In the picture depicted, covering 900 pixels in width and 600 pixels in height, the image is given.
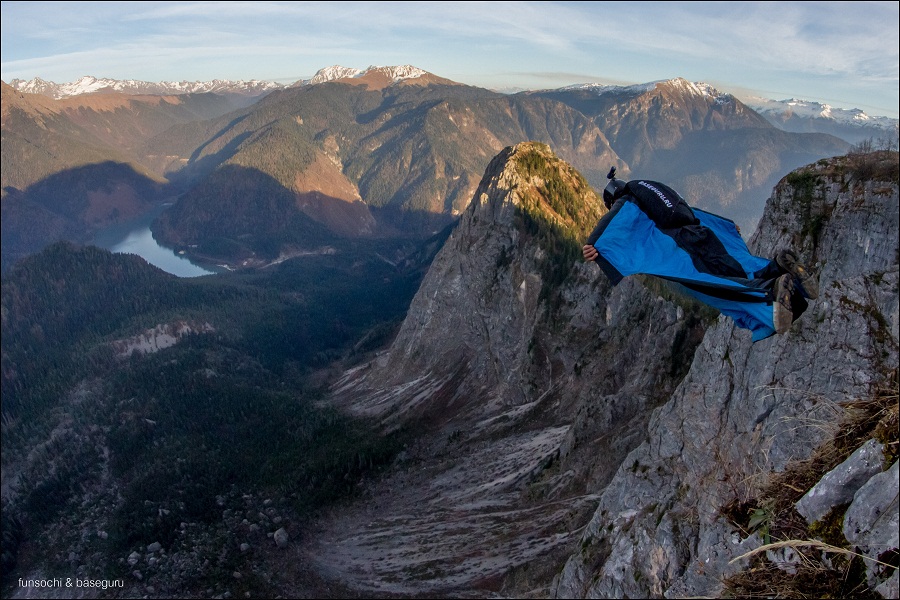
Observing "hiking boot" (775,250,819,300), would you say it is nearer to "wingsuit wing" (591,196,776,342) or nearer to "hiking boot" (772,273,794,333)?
"hiking boot" (772,273,794,333)

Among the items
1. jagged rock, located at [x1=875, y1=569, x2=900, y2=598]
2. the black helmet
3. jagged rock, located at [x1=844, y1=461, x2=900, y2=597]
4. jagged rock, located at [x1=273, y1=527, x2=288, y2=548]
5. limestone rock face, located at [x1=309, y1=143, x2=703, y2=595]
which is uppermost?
the black helmet

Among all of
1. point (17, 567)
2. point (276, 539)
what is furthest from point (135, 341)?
point (276, 539)

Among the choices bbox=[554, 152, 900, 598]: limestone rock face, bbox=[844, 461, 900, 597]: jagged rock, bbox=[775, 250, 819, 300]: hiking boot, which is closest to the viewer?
bbox=[844, 461, 900, 597]: jagged rock

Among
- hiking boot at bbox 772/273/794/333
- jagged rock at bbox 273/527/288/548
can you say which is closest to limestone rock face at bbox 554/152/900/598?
hiking boot at bbox 772/273/794/333

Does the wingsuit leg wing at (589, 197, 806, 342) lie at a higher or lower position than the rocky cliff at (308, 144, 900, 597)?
higher

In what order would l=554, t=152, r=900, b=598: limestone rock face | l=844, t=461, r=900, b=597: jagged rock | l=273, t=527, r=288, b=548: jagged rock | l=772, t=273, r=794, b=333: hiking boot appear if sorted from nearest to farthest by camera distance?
l=844, t=461, r=900, b=597: jagged rock, l=772, t=273, r=794, b=333: hiking boot, l=554, t=152, r=900, b=598: limestone rock face, l=273, t=527, r=288, b=548: jagged rock

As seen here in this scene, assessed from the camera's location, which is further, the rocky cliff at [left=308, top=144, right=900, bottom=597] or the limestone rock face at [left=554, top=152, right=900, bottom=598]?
the rocky cliff at [left=308, top=144, right=900, bottom=597]

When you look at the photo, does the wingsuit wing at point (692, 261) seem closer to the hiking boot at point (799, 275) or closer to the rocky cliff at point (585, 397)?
the hiking boot at point (799, 275)

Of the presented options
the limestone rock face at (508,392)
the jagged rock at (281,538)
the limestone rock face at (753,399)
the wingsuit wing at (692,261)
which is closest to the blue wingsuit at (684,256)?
the wingsuit wing at (692,261)
